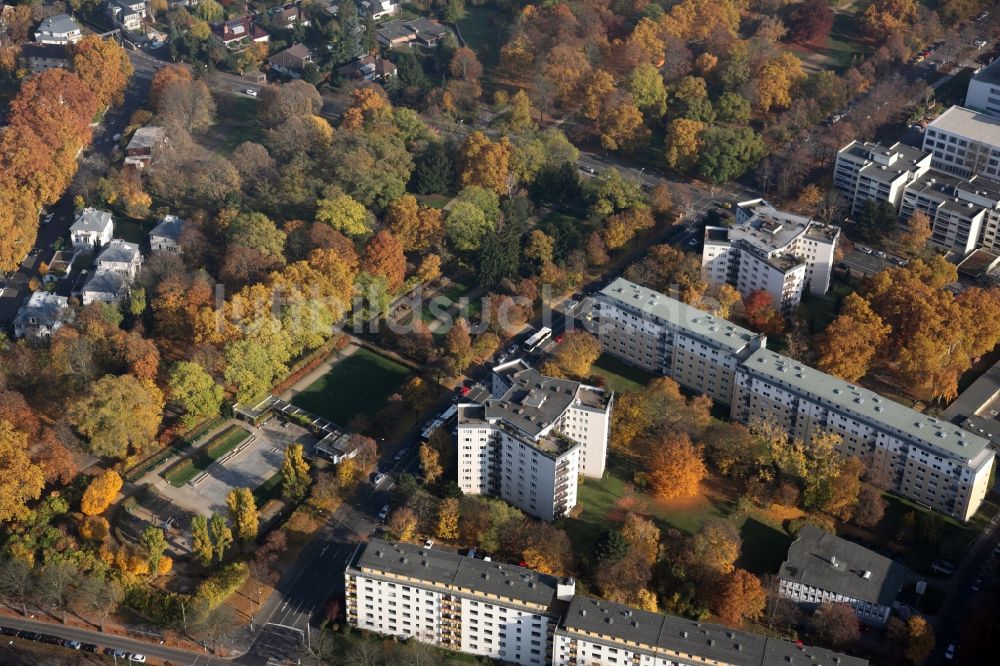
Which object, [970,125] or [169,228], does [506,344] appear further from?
[970,125]

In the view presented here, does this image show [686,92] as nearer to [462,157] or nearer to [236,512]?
[462,157]

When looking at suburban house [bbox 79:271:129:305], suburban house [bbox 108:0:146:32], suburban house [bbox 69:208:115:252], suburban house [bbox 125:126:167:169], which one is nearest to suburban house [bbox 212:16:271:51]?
suburban house [bbox 108:0:146:32]

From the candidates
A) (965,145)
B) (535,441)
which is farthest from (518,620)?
(965,145)

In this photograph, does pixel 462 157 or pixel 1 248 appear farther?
pixel 462 157

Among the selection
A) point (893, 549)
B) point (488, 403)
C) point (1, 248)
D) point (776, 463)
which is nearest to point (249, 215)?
point (1, 248)

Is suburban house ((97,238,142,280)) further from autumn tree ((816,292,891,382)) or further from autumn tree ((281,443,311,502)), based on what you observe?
autumn tree ((816,292,891,382))

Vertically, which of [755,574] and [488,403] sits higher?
[488,403]

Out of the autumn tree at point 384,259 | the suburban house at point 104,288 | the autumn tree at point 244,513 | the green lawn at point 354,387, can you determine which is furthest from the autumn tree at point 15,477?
the autumn tree at point 384,259
